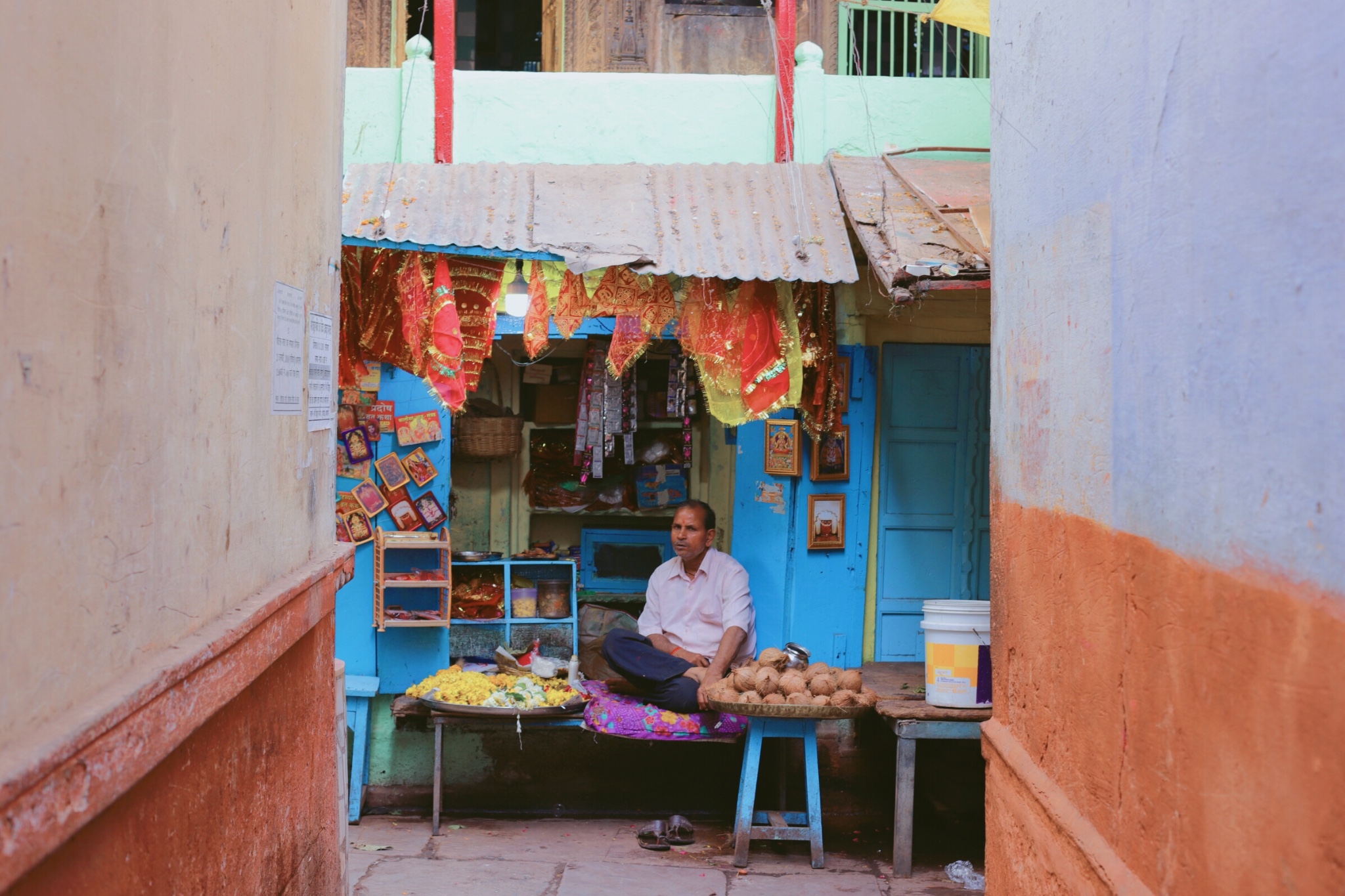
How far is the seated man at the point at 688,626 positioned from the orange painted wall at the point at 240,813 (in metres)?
2.85

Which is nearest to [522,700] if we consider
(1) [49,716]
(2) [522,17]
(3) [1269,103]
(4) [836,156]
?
(4) [836,156]

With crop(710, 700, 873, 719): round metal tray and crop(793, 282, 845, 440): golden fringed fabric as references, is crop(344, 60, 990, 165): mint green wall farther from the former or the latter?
crop(710, 700, 873, 719): round metal tray

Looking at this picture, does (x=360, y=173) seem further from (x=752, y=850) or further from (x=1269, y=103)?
(x=1269, y=103)

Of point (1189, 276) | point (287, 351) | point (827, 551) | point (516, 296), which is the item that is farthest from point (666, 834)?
point (1189, 276)

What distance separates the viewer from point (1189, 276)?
2.19 metres

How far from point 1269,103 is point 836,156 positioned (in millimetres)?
4916

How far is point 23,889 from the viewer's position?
1.57 m

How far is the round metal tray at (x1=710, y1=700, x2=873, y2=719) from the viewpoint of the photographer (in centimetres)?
589

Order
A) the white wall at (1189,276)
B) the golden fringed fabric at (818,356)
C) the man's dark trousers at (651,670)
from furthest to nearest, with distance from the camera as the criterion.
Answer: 1. the man's dark trousers at (651,670)
2. the golden fringed fabric at (818,356)
3. the white wall at (1189,276)

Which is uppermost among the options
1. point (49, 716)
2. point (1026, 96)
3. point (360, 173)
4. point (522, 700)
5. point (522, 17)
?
point (522, 17)

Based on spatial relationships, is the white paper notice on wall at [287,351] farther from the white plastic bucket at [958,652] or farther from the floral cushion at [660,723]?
the floral cushion at [660,723]

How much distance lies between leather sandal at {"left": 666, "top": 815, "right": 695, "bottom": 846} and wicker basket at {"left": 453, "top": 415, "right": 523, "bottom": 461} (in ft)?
8.86

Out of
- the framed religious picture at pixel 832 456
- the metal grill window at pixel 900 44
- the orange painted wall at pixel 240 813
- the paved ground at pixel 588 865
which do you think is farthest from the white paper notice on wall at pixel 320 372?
the metal grill window at pixel 900 44

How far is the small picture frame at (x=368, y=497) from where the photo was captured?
6.90m
